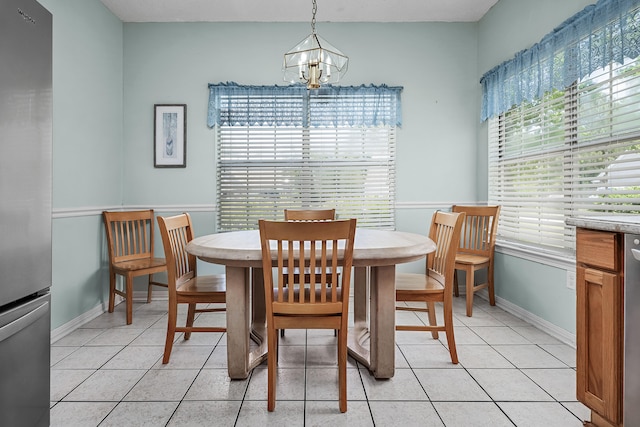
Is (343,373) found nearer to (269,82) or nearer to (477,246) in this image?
(477,246)

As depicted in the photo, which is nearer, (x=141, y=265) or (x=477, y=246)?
(x=141, y=265)

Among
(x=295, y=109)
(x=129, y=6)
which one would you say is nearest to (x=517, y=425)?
(x=295, y=109)

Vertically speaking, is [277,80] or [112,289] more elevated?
[277,80]

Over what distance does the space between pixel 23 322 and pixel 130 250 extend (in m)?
2.38

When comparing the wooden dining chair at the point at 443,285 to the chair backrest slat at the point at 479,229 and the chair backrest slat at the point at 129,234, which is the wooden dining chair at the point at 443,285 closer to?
the chair backrest slat at the point at 479,229

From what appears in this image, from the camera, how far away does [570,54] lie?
241cm

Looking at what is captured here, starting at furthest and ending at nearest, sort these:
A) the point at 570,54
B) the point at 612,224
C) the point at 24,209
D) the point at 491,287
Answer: the point at 491,287 < the point at 570,54 < the point at 612,224 < the point at 24,209

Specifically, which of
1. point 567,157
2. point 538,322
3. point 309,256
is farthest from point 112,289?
point 567,157

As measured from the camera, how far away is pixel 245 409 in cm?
170

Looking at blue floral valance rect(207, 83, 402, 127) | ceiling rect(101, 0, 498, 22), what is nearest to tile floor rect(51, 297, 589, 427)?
blue floral valance rect(207, 83, 402, 127)

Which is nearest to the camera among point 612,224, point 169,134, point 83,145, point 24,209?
point 24,209

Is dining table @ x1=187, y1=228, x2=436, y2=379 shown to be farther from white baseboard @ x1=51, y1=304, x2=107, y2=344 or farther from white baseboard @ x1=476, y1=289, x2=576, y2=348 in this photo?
white baseboard @ x1=51, y1=304, x2=107, y2=344

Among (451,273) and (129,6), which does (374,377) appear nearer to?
(451,273)

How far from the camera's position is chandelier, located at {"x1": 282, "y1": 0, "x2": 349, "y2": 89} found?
2174mm
